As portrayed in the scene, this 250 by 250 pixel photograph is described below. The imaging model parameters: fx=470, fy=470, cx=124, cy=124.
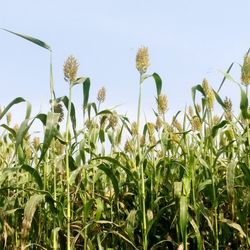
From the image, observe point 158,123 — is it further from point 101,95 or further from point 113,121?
point 101,95

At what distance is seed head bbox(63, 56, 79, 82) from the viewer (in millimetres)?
2098

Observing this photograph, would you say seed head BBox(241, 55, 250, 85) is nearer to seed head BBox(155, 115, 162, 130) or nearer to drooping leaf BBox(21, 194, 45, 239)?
seed head BBox(155, 115, 162, 130)

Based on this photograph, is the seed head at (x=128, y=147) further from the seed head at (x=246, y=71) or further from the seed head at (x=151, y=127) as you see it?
the seed head at (x=246, y=71)

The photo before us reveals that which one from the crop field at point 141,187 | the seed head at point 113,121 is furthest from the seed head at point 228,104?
the seed head at point 113,121

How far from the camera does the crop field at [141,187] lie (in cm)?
223

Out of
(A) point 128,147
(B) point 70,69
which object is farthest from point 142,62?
(A) point 128,147

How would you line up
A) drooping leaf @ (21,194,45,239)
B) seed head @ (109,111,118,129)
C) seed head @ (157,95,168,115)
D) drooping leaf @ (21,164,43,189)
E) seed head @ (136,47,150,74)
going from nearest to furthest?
drooping leaf @ (21,194,45,239)
drooping leaf @ (21,164,43,189)
seed head @ (136,47,150,74)
seed head @ (157,95,168,115)
seed head @ (109,111,118,129)

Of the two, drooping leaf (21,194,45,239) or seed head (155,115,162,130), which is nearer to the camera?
drooping leaf (21,194,45,239)

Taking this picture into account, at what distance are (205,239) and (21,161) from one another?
1.10m

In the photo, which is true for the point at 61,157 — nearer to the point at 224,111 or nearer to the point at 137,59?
the point at 137,59

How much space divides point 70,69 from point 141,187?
27.1 inches

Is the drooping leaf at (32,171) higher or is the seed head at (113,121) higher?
the seed head at (113,121)

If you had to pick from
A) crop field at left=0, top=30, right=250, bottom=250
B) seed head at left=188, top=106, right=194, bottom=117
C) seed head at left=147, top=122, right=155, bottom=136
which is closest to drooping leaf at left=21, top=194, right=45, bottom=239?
crop field at left=0, top=30, right=250, bottom=250

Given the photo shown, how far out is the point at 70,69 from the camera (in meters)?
2.10
